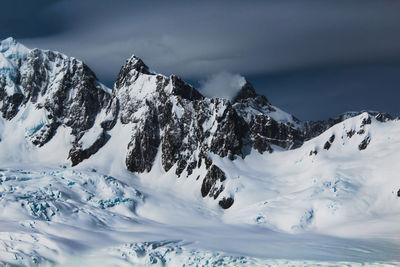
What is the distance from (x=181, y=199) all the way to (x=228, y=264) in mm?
72861

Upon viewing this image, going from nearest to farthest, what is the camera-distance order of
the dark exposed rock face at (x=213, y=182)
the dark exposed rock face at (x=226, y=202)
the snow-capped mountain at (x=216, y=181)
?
the snow-capped mountain at (x=216, y=181) < the dark exposed rock face at (x=226, y=202) < the dark exposed rock face at (x=213, y=182)

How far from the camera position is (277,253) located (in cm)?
10281

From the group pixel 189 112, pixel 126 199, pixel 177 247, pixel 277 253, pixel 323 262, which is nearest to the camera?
pixel 323 262

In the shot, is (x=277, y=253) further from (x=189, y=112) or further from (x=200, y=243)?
(x=189, y=112)

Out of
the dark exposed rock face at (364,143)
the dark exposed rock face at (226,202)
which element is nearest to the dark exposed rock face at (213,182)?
the dark exposed rock face at (226,202)

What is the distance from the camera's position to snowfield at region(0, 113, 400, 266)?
105 metres

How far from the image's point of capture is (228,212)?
158375 millimetres

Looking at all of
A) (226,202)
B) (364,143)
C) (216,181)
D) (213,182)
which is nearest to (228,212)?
(226,202)

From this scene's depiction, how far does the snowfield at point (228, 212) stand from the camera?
10531cm

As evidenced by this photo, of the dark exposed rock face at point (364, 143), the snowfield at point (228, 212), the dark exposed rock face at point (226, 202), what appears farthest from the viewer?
the dark exposed rock face at point (226, 202)

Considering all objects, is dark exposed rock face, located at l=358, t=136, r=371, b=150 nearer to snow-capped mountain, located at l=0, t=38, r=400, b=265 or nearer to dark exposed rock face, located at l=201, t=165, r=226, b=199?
snow-capped mountain, located at l=0, t=38, r=400, b=265

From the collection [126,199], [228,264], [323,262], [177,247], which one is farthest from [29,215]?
[323,262]

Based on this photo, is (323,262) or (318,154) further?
(318,154)

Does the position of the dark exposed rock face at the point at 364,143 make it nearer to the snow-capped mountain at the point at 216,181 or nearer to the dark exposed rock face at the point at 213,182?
the snow-capped mountain at the point at 216,181
